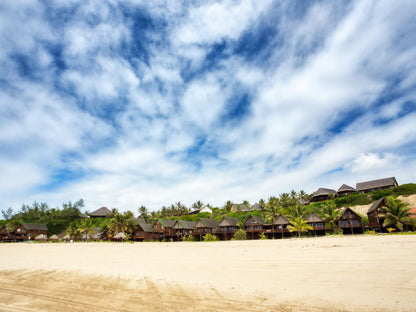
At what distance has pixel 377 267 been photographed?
9141 millimetres

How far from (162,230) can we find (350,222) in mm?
42724

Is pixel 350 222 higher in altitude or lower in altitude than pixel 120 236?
higher

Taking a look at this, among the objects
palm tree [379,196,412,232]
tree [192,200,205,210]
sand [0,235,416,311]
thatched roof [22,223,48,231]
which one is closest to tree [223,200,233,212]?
tree [192,200,205,210]

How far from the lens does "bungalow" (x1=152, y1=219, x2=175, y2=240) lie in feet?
191

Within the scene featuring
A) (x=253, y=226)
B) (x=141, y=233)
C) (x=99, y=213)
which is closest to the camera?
(x=253, y=226)

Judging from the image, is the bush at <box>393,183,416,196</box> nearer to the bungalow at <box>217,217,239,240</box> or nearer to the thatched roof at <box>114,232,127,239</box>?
the bungalow at <box>217,217,239,240</box>

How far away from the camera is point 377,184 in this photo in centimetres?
7175

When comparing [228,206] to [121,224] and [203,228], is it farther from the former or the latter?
[121,224]

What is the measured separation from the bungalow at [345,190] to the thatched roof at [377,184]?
184 centimetres

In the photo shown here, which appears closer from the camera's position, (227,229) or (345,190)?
(227,229)

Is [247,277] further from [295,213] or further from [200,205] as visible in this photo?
[200,205]

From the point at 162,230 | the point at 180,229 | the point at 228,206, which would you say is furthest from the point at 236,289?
the point at 228,206

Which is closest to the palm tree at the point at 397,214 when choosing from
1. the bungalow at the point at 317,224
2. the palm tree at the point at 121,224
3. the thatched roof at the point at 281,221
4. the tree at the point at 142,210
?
the bungalow at the point at 317,224

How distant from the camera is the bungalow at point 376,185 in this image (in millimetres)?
69375
